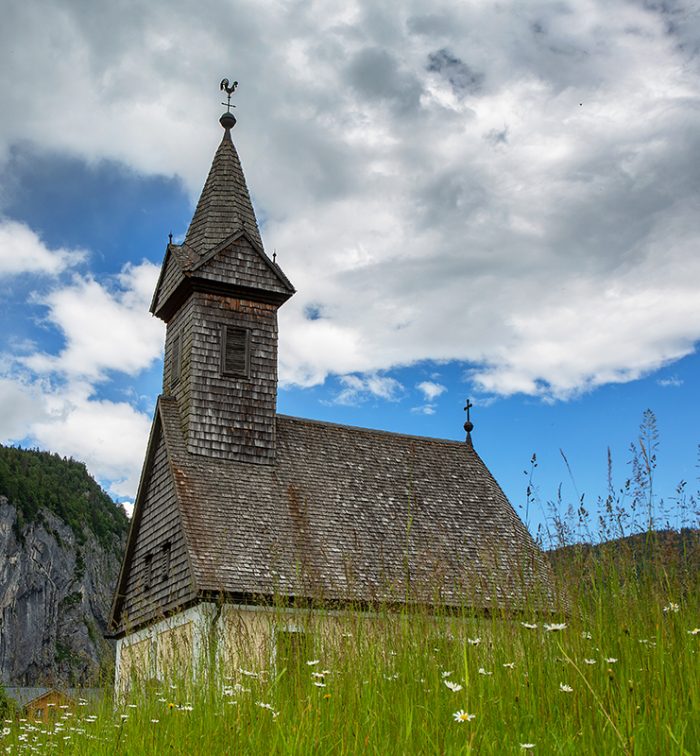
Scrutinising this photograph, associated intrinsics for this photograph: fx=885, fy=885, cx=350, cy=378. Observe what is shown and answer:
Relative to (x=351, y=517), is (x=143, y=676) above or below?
below

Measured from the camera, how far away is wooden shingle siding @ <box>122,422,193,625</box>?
1956cm

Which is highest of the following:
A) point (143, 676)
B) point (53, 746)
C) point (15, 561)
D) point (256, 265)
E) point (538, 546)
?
point (15, 561)

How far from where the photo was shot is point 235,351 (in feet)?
74.8

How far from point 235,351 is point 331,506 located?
184 inches

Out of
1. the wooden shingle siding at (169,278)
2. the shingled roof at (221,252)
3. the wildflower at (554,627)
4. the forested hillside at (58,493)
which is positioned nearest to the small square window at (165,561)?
the shingled roof at (221,252)

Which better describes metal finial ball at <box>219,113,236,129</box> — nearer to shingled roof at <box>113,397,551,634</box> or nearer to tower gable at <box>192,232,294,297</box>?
tower gable at <box>192,232,294,297</box>

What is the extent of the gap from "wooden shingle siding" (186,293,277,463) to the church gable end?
1.30 m

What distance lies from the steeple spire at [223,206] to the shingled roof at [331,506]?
181 inches

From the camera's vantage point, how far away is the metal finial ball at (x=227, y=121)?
26.7 m

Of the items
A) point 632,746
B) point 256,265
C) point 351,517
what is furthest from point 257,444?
point 632,746

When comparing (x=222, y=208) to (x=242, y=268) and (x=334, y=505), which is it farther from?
(x=334, y=505)

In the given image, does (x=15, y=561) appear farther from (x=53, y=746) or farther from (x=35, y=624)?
(x=53, y=746)

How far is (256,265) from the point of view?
922 inches

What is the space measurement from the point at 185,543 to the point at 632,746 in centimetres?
1610
